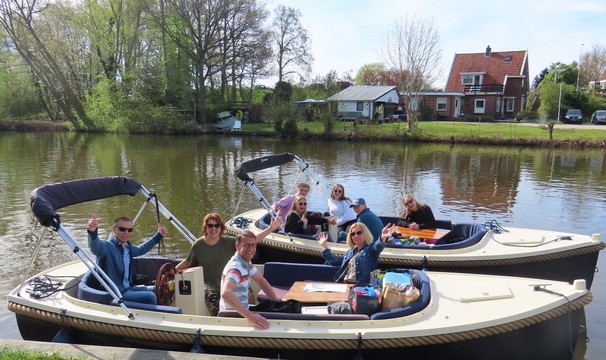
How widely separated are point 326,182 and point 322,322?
14909mm

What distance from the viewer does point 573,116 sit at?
4269 cm

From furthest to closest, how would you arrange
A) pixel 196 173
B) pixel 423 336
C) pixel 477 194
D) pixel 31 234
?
pixel 196 173
pixel 477 194
pixel 31 234
pixel 423 336

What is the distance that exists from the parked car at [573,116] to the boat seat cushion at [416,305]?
4343cm

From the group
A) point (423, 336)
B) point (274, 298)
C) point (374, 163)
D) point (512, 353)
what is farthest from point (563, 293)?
point (374, 163)

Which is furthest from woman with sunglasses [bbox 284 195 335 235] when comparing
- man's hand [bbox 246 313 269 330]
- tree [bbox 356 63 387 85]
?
tree [bbox 356 63 387 85]

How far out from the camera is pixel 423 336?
485 cm

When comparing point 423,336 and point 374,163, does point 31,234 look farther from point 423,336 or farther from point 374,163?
point 374,163

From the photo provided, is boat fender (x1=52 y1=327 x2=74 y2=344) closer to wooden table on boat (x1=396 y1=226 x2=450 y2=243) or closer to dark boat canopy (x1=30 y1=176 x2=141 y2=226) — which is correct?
dark boat canopy (x1=30 y1=176 x2=141 y2=226)

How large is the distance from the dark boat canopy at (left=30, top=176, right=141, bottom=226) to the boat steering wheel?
136cm

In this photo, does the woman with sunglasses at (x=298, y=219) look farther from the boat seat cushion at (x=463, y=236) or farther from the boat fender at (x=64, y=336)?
the boat fender at (x=64, y=336)

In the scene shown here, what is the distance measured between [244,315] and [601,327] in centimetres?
557

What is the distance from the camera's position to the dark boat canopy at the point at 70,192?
514cm

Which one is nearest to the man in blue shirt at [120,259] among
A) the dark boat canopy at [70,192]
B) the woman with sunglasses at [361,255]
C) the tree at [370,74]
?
the dark boat canopy at [70,192]

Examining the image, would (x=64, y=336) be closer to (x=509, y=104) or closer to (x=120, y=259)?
(x=120, y=259)
